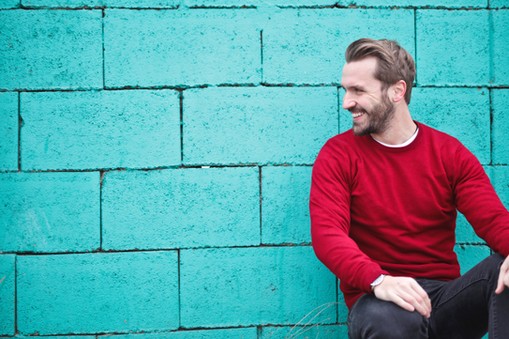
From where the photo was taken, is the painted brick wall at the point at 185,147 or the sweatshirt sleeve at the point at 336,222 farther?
the painted brick wall at the point at 185,147

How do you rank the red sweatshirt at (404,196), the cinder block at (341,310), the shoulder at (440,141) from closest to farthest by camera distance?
the red sweatshirt at (404,196) → the shoulder at (440,141) → the cinder block at (341,310)

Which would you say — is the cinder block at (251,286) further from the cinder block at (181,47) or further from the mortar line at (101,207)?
the cinder block at (181,47)

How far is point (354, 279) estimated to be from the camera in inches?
75.4

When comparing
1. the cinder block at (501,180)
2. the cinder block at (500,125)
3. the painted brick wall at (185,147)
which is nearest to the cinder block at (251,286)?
the painted brick wall at (185,147)

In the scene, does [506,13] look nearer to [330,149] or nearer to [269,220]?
[330,149]

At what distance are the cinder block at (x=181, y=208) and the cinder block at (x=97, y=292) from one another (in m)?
0.11

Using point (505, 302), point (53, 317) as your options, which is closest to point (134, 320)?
point (53, 317)

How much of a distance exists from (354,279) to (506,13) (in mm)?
1786

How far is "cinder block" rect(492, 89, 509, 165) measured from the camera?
2.75 metres

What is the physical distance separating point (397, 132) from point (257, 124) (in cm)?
72

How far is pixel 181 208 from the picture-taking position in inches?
105

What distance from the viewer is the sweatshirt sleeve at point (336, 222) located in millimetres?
1917

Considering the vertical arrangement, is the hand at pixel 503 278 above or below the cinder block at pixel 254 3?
below

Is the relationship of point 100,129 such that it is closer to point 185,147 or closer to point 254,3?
point 185,147
